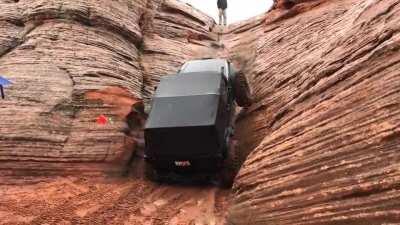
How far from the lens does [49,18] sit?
1672 centimetres

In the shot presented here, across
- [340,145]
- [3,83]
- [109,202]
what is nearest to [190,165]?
[109,202]

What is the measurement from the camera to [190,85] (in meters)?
13.1

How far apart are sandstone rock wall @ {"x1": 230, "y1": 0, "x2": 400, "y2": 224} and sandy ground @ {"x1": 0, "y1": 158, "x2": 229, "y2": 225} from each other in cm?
194

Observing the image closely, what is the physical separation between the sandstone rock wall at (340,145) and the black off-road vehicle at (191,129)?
A: 1.62m

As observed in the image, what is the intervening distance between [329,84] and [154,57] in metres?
10.8

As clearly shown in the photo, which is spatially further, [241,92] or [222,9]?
[222,9]

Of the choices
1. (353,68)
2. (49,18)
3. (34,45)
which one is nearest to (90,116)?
(34,45)

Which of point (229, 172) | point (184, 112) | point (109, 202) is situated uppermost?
point (184, 112)

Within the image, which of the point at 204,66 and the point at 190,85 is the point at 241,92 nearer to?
the point at 204,66

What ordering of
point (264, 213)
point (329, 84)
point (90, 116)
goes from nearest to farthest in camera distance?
1. point (264, 213)
2. point (329, 84)
3. point (90, 116)

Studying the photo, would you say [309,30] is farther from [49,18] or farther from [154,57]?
[49,18]

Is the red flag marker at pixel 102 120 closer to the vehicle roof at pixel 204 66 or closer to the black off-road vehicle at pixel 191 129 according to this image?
the black off-road vehicle at pixel 191 129

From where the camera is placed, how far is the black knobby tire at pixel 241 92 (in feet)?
48.3

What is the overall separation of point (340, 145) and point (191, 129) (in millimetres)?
4678
